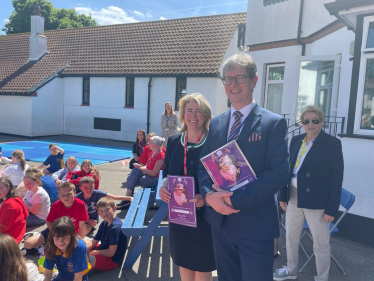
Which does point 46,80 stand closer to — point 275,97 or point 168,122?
point 168,122

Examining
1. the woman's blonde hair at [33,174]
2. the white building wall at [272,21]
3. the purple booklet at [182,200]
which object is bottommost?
the woman's blonde hair at [33,174]

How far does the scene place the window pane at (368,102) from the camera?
193 inches

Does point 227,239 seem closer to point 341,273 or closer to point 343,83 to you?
point 341,273

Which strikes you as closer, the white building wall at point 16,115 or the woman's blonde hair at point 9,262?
the woman's blonde hair at point 9,262

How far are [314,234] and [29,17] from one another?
44.2 meters

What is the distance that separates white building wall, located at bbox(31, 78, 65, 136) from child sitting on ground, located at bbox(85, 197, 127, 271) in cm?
1641

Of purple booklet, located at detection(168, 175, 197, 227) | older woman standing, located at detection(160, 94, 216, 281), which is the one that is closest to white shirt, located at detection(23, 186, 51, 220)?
older woman standing, located at detection(160, 94, 216, 281)

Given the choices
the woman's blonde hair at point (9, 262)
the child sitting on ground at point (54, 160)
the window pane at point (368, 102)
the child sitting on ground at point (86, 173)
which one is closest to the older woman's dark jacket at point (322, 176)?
the window pane at point (368, 102)

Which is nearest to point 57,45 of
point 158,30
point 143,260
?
point 158,30

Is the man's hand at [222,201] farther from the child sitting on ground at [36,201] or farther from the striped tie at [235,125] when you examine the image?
the child sitting on ground at [36,201]

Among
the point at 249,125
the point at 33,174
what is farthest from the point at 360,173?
the point at 33,174

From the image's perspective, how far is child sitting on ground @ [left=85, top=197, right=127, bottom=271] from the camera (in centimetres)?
383

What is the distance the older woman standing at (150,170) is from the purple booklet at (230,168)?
159 inches

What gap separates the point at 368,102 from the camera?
497 centimetres
